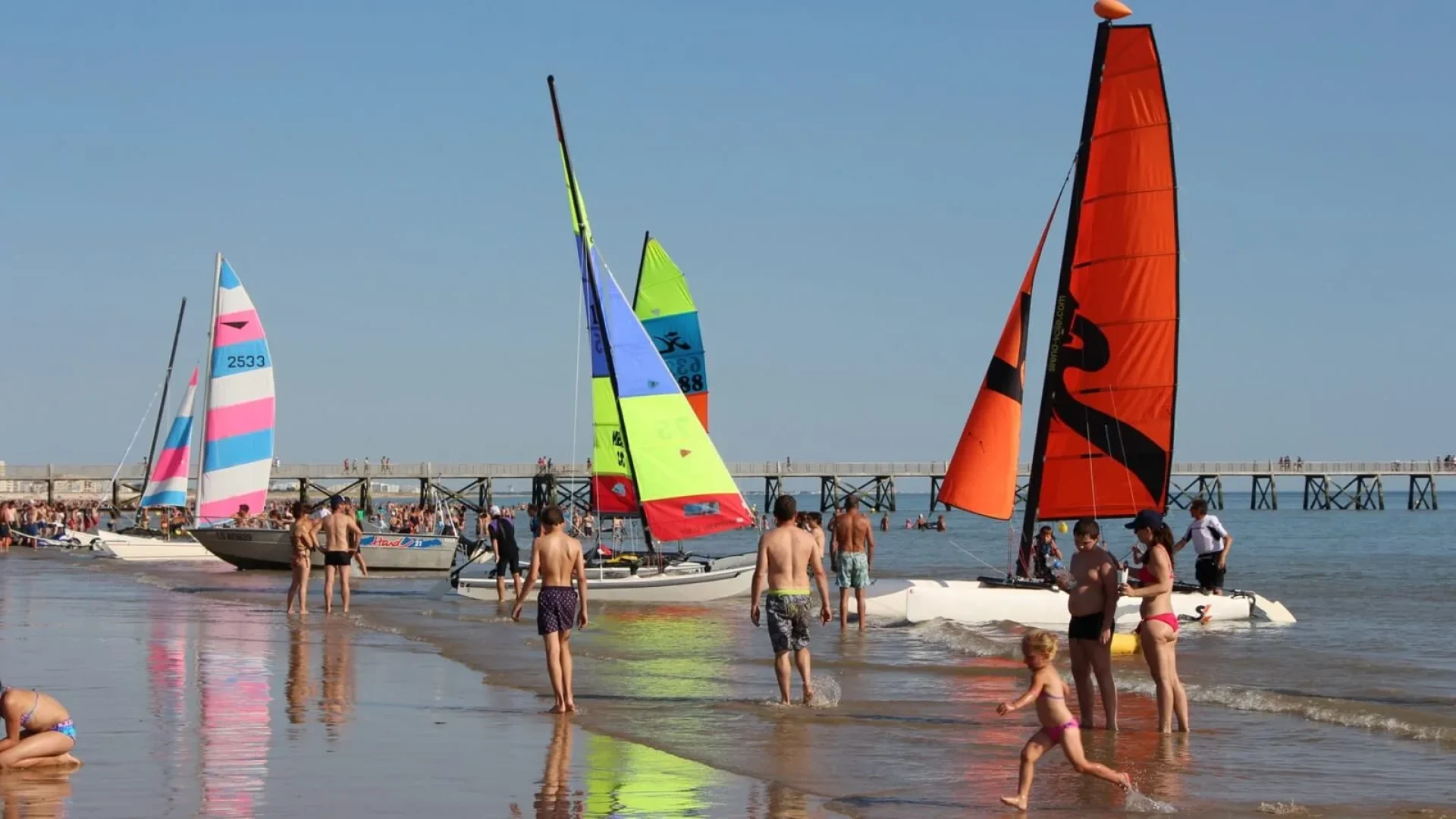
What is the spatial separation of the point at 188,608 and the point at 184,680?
367 inches

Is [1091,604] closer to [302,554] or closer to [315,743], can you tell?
[315,743]

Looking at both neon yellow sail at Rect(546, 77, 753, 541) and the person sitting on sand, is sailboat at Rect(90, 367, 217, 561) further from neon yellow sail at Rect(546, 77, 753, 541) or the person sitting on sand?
the person sitting on sand

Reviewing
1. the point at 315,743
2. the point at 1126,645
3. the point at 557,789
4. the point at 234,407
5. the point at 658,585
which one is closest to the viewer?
the point at 557,789

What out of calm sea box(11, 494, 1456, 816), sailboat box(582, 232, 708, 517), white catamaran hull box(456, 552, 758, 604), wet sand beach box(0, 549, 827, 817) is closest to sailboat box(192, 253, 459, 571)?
calm sea box(11, 494, 1456, 816)

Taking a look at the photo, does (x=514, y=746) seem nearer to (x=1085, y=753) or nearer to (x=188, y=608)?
(x=1085, y=753)

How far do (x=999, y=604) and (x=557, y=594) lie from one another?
9400 millimetres

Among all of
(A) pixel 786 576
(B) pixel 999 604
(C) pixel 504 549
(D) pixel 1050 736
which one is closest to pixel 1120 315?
(B) pixel 999 604

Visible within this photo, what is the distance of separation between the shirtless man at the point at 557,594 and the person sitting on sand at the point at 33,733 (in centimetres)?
351

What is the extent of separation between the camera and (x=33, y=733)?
9477mm

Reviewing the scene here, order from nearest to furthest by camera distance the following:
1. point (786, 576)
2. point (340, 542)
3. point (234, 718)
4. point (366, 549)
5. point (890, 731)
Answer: point (234, 718) < point (890, 731) < point (786, 576) < point (340, 542) < point (366, 549)

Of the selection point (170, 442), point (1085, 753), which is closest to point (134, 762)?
point (1085, 753)

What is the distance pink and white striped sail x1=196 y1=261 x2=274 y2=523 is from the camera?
38.5 meters

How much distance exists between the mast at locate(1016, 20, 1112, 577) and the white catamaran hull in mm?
5412

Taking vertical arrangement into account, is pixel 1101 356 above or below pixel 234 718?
above
